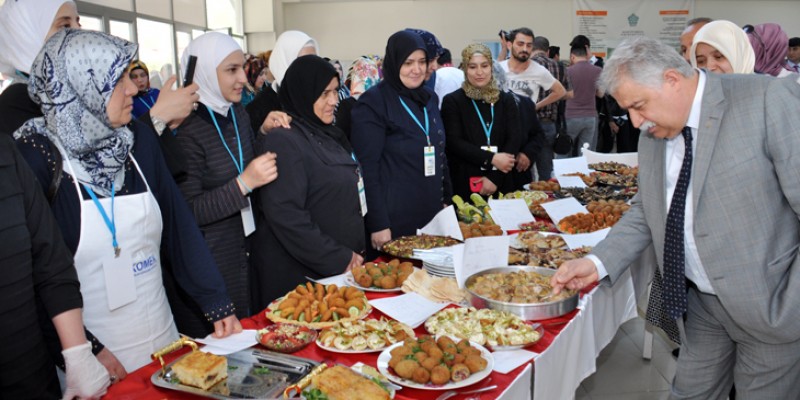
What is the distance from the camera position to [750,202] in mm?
1529

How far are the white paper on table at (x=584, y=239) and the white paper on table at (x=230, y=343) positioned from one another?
131 cm

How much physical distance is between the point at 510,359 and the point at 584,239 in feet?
3.51

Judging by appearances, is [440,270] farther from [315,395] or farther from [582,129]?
[582,129]

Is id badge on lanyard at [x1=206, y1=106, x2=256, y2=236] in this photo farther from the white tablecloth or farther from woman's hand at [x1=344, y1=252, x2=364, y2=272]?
the white tablecloth

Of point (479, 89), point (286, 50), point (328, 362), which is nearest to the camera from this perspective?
point (328, 362)

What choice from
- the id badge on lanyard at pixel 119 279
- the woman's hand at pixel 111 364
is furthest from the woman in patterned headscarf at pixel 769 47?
the woman's hand at pixel 111 364

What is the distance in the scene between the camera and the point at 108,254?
1.51 meters

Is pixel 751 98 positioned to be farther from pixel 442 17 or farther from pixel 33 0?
pixel 442 17

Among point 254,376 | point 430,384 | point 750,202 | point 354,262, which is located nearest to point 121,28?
point 354,262

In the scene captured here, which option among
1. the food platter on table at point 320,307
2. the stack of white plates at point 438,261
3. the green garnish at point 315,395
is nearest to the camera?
the green garnish at point 315,395

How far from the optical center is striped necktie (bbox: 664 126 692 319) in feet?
5.33

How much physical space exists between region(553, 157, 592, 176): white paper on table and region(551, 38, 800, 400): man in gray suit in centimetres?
233

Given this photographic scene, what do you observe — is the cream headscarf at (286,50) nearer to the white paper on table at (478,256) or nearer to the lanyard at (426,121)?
the lanyard at (426,121)

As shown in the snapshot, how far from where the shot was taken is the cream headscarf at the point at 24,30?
6.39ft
